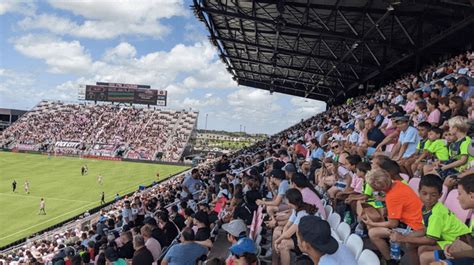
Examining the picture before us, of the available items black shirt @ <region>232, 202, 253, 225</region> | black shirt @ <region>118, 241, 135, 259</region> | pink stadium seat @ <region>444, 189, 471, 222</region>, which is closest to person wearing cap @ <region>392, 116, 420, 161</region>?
black shirt @ <region>232, 202, 253, 225</region>

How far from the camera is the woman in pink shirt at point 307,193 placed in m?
5.27

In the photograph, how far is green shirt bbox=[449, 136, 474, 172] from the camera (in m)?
5.63

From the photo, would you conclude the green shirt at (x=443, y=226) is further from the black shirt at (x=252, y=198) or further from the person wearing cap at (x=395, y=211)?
the black shirt at (x=252, y=198)

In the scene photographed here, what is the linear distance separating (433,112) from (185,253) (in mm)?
5371

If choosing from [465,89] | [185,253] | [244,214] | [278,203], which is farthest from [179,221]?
[465,89]

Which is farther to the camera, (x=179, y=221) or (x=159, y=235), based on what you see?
(x=179, y=221)

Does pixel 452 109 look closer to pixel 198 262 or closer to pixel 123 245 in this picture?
pixel 198 262

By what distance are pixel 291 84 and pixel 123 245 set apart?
4309 cm

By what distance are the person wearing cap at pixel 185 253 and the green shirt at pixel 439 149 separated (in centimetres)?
353

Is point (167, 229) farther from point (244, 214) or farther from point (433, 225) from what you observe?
point (433, 225)

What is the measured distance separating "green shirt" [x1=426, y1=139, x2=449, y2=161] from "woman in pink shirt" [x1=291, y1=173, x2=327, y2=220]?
2.10 metres

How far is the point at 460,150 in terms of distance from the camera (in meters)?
5.73

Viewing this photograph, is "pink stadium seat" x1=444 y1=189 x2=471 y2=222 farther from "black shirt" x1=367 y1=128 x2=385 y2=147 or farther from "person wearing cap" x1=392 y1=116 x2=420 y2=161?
"black shirt" x1=367 y1=128 x2=385 y2=147

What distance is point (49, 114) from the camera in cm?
7631
